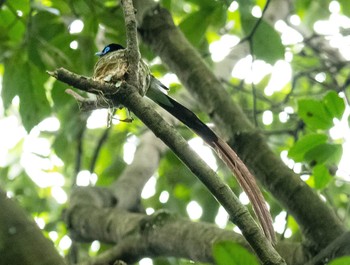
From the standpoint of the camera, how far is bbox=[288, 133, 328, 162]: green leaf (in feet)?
5.64

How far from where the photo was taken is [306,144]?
5.70 ft

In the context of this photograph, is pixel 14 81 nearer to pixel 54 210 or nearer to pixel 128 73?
pixel 128 73

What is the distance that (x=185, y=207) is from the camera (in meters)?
3.07

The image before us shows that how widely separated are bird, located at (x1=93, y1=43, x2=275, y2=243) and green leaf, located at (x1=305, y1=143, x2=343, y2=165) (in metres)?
0.24

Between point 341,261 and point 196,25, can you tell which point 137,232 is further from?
point 341,261

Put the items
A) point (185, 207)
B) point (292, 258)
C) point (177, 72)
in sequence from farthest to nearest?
point (185, 207) → point (177, 72) → point (292, 258)

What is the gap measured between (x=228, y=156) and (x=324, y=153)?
1.01ft

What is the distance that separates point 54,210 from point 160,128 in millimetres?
2627

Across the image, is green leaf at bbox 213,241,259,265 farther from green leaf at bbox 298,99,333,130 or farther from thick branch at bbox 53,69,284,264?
green leaf at bbox 298,99,333,130

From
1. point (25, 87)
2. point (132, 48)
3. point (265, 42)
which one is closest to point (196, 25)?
point (265, 42)

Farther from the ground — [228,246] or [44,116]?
[44,116]

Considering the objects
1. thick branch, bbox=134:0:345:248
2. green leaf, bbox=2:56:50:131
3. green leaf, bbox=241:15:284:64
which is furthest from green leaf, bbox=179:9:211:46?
green leaf, bbox=2:56:50:131

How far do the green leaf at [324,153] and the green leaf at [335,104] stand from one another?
92 mm

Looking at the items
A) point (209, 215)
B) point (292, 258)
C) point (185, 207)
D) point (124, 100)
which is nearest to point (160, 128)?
point (124, 100)
